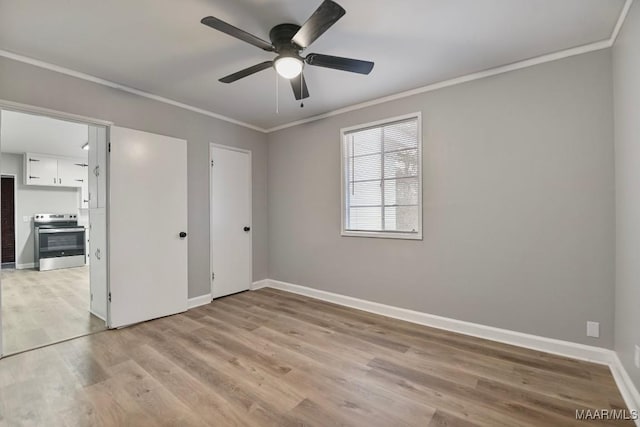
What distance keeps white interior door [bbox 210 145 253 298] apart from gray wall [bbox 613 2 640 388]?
4043mm

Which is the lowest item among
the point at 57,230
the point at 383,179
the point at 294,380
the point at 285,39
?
the point at 294,380

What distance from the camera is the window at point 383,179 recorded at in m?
3.16

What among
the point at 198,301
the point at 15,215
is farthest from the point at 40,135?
the point at 198,301

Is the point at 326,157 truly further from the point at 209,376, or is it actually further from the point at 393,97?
the point at 209,376

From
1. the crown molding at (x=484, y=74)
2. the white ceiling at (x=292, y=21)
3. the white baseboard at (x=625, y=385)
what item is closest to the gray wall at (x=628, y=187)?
the white baseboard at (x=625, y=385)

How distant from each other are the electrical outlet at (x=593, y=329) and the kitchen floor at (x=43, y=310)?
453 cm

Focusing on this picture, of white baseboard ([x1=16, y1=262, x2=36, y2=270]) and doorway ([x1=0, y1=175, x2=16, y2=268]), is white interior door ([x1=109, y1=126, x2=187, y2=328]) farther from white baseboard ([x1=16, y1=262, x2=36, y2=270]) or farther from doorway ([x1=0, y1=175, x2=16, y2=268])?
doorway ([x1=0, y1=175, x2=16, y2=268])

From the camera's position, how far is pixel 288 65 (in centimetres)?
203

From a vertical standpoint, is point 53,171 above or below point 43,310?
above

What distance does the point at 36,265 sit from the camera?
6.21 meters

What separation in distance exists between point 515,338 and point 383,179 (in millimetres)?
2038

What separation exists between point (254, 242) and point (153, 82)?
8.18ft

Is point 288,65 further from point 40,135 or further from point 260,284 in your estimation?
point 40,135

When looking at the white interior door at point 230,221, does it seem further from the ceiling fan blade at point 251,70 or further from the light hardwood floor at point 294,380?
the ceiling fan blade at point 251,70
